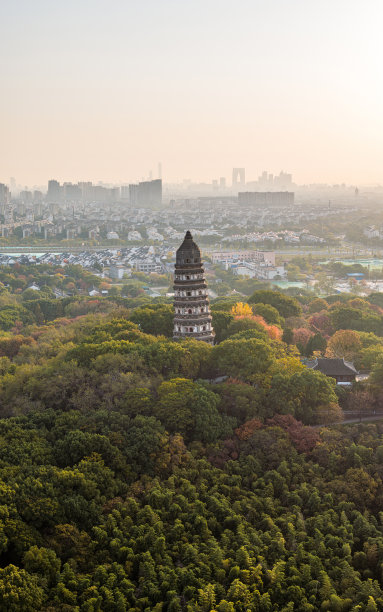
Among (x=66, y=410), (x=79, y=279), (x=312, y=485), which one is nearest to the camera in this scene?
(x=312, y=485)

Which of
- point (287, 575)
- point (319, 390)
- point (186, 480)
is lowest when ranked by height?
point (287, 575)

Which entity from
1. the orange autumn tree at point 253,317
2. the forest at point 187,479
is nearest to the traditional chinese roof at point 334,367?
the forest at point 187,479

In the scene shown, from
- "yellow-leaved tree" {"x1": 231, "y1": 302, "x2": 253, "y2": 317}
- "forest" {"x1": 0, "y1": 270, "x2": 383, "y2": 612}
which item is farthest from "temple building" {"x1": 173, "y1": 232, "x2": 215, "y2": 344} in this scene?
"yellow-leaved tree" {"x1": 231, "y1": 302, "x2": 253, "y2": 317}

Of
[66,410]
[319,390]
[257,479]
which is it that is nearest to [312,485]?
[257,479]

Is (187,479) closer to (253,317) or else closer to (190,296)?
(190,296)

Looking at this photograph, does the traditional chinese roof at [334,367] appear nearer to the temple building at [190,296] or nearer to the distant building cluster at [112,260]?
the temple building at [190,296]

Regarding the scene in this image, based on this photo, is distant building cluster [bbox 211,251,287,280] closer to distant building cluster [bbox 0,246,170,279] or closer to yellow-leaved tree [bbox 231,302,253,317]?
distant building cluster [bbox 0,246,170,279]

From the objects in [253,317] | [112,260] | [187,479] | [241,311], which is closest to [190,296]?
[253,317]

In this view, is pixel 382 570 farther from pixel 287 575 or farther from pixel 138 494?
pixel 138 494
